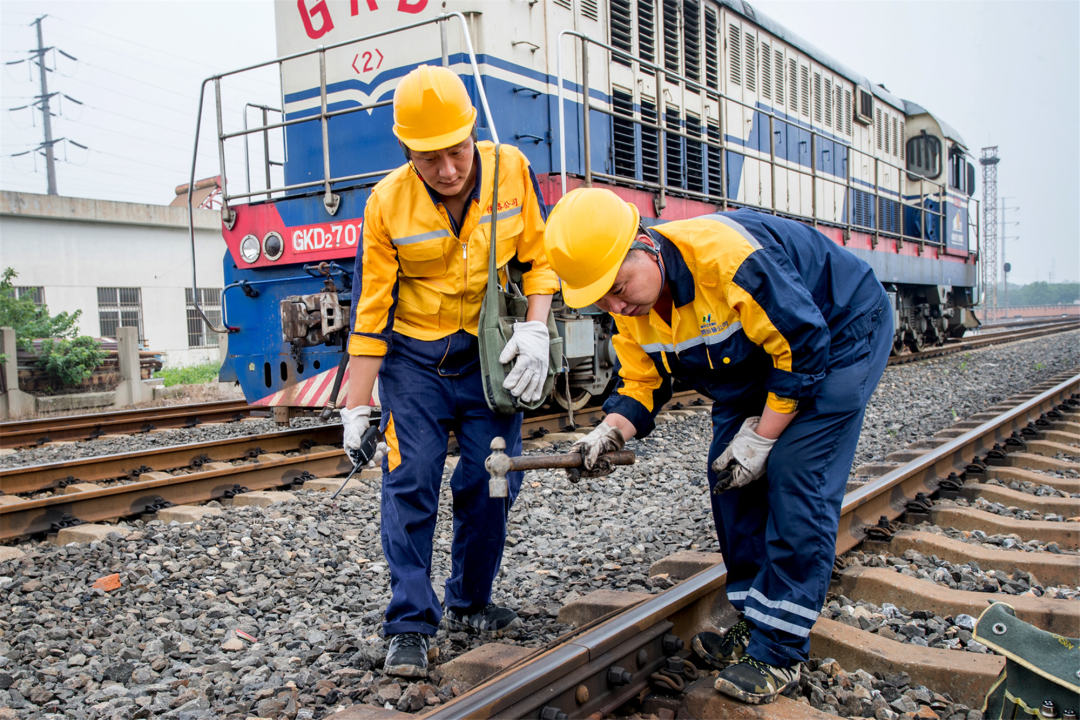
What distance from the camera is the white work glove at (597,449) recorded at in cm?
243

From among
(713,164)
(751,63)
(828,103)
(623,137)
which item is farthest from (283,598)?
(828,103)

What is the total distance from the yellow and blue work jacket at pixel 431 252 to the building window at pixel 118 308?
1983cm

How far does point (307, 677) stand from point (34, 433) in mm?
6320

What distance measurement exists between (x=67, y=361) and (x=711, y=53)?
1003 cm

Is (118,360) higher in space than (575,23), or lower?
lower

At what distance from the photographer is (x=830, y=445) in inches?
88.7

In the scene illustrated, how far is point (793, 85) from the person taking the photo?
10.7 m

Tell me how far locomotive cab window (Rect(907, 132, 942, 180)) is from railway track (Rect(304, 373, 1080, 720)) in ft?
41.4

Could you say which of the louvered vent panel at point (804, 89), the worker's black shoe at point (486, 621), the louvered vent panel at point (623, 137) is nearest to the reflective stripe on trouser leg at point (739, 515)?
the worker's black shoe at point (486, 621)

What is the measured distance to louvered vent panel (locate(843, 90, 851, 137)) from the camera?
489 inches

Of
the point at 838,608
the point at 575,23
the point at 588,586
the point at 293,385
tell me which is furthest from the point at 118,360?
the point at 838,608

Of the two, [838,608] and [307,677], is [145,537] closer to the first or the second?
[307,677]

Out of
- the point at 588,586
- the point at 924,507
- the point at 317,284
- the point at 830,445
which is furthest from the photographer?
the point at 317,284

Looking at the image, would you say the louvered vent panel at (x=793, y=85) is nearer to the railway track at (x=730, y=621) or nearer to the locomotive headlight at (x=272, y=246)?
the locomotive headlight at (x=272, y=246)
